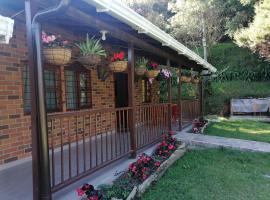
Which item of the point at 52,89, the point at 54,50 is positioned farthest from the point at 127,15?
the point at 52,89

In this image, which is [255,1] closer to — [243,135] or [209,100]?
[209,100]

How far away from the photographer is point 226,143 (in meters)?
7.19

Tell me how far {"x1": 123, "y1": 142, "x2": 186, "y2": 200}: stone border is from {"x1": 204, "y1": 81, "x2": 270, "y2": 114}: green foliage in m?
9.43

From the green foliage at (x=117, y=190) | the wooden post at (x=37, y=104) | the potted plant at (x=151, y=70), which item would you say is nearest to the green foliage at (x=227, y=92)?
the potted plant at (x=151, y=70)

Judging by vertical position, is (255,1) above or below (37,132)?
above

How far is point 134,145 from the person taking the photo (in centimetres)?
532

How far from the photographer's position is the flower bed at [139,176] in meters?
3.58

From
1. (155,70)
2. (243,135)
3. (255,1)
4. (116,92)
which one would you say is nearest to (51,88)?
(155,70)

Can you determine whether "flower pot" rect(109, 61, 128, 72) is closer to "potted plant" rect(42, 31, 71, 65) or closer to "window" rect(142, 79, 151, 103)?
"potted plant" rect(42, 31, 71, 65)

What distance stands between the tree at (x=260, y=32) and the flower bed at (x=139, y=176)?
1207 cm

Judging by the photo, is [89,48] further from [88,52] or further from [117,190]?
[117,190]

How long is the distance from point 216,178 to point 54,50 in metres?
3.37

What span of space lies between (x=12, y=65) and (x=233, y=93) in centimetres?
1357

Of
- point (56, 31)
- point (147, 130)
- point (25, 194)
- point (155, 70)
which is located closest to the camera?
point (25, 194)
